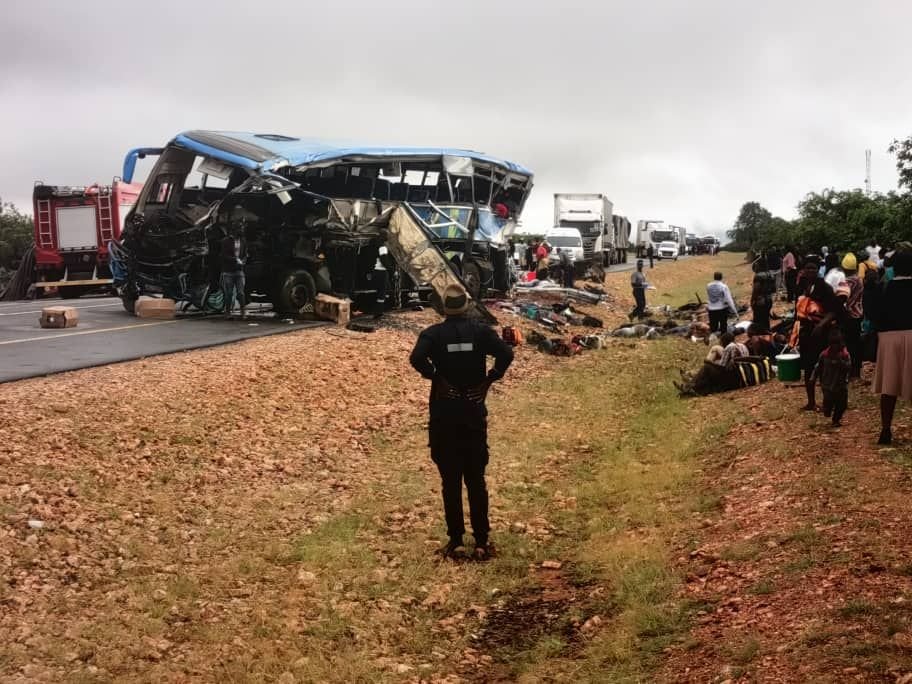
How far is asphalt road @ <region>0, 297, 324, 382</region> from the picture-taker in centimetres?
1144

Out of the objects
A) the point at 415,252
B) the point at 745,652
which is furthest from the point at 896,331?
the point at 415,252

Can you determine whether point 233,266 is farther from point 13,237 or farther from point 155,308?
point 13,237

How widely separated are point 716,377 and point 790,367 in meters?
1.43

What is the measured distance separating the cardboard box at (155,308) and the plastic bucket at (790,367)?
11141 millimetres

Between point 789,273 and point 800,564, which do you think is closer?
point 800,564

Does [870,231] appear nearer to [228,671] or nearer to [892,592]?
[892,592]

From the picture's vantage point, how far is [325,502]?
8.08 meters

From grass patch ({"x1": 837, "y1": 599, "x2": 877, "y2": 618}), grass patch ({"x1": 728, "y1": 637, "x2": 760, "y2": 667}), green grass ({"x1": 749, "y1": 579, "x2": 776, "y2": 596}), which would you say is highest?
grass patch ({"x1": 837, "y1": 599, "x2": 877, "y2": 618})

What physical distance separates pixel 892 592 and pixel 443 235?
1570 centimetres

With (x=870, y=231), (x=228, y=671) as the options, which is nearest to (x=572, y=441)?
(x=228, y=671)

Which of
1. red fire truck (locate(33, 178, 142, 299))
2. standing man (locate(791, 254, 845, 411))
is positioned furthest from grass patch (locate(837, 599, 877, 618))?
red fire truck (locate(33, 178, 142, 299))

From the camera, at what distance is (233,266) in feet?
53.7

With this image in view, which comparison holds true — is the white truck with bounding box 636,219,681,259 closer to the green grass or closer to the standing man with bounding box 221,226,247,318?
the standing man with bounding box 221,226,247,318

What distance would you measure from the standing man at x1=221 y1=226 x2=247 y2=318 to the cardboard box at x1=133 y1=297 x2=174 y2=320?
3.68 ft
